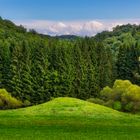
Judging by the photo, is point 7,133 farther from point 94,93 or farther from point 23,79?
point 94,93

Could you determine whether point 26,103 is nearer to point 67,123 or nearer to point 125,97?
point 125,97

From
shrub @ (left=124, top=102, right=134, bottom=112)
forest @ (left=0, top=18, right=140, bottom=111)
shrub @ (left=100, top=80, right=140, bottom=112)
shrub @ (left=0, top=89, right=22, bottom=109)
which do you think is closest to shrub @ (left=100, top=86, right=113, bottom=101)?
shrub @ (left=100, top=80, right=140, bottom=112)

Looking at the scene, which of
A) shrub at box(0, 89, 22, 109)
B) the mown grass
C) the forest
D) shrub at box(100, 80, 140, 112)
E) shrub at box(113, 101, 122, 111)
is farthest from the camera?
the forest

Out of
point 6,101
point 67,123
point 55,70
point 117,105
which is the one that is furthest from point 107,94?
point 67,123

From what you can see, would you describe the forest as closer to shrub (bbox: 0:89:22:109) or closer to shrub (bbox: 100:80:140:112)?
shrub (bbox: 0:89:22:109)

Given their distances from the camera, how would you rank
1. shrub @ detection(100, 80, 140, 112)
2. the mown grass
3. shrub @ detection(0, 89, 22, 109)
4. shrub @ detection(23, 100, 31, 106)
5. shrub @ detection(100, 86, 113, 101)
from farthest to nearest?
shrub @ detection(23, 100, 31, 106), shrub @ detection(0, 89, 22, 109), shrub @ detection(100, 86, 113, 101), shrub @ detection(100, 80, 140, 112), the mown grass

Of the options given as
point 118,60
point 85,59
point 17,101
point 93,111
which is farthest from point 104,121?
point 118,60

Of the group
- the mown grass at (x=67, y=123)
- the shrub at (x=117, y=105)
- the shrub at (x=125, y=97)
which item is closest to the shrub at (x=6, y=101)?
the shrub at (x=125, y=97)

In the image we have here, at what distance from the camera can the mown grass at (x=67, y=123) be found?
3638cm

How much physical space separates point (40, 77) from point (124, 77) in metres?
24.5

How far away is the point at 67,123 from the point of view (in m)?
43.6

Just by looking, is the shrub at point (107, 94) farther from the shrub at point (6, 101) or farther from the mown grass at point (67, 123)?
the mown grass at point (67, 123)

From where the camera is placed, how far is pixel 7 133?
37125mm

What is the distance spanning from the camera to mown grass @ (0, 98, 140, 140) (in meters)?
36.4
